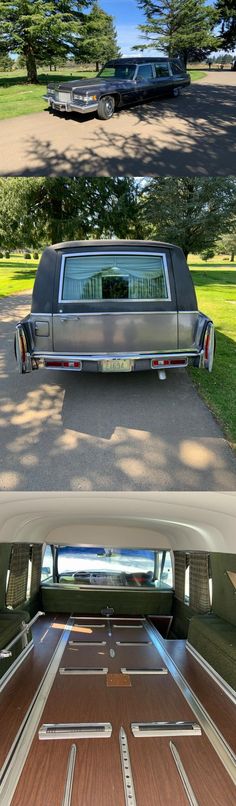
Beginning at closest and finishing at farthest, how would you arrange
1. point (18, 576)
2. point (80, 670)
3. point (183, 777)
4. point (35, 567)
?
point (183, 777), point (80, 670), point (18, 576), point (35, 567)

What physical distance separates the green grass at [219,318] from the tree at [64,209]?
0.56 ft

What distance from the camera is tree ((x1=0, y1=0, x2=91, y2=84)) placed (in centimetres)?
174

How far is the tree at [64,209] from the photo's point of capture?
5.67ft

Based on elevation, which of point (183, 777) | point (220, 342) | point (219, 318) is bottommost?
point (183, 777)

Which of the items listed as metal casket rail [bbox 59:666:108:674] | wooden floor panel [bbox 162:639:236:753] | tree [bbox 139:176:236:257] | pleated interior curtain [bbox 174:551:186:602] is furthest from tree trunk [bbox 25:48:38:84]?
pleated interior curtain [bbox 174:551:186:602]

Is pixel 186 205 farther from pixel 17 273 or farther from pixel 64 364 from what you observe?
pixel 64 364

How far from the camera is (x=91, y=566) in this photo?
4340 millimetres

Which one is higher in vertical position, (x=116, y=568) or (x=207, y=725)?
(x=207, y=725)

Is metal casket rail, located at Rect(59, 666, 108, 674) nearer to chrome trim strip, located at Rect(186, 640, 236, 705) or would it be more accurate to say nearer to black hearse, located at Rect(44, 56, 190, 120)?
chrome trim strip, located at Rect(186, 640, 236, 705)

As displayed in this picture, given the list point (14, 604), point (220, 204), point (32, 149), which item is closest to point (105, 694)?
point (14, 604)

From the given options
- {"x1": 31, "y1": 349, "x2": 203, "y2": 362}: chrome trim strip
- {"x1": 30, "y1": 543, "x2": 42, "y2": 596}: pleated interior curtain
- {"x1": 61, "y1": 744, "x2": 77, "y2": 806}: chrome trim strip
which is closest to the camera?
{"x1": 61, "y1": 744, "x2": 77, "y2": 806}: chrome trim strip

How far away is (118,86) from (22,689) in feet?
8.83

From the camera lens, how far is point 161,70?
1.91 meters

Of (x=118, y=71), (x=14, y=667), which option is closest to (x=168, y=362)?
(x=118, y=71)
